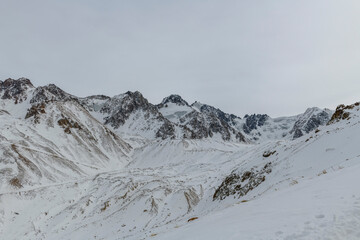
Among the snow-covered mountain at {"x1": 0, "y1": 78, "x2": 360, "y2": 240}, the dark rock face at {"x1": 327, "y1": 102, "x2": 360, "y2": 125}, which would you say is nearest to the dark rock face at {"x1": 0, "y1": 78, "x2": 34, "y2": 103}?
the snow-covered mountain at {"x1": 0, "y1": 78, "x2": 360, "y2": 240}

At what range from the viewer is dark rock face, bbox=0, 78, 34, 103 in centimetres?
17812

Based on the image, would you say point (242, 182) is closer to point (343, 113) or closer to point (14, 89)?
point (343, 113)

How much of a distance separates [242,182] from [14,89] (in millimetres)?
201579

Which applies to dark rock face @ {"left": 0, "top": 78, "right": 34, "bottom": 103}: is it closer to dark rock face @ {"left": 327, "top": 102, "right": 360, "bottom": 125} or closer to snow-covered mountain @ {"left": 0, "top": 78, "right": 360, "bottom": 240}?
snow-covered mountain @ {"left": 0, "top": 78, "right": 360, "bottom": 240}

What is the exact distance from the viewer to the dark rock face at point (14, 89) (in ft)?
584

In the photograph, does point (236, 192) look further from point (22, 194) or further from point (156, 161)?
point (156, 161)

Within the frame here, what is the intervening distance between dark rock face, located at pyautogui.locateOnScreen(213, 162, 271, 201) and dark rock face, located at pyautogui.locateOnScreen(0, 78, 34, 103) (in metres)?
179

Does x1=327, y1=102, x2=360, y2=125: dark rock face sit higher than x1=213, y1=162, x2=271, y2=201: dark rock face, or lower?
higher

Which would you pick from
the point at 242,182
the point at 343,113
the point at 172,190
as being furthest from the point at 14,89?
the point at 343,113

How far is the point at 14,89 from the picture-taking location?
619 feet

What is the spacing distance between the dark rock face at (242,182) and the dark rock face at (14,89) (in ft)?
586

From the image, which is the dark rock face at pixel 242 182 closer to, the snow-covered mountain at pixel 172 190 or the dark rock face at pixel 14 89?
the snow-covered mountain at pixel 172 190

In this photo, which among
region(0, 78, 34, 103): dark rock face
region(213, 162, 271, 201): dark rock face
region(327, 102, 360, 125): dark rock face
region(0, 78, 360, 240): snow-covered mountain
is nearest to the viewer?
region(0, 78, 360, 240): snow-covered mountain

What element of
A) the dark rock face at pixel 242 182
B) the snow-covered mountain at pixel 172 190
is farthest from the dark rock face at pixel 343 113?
the dark rock face at pixel 242 182
